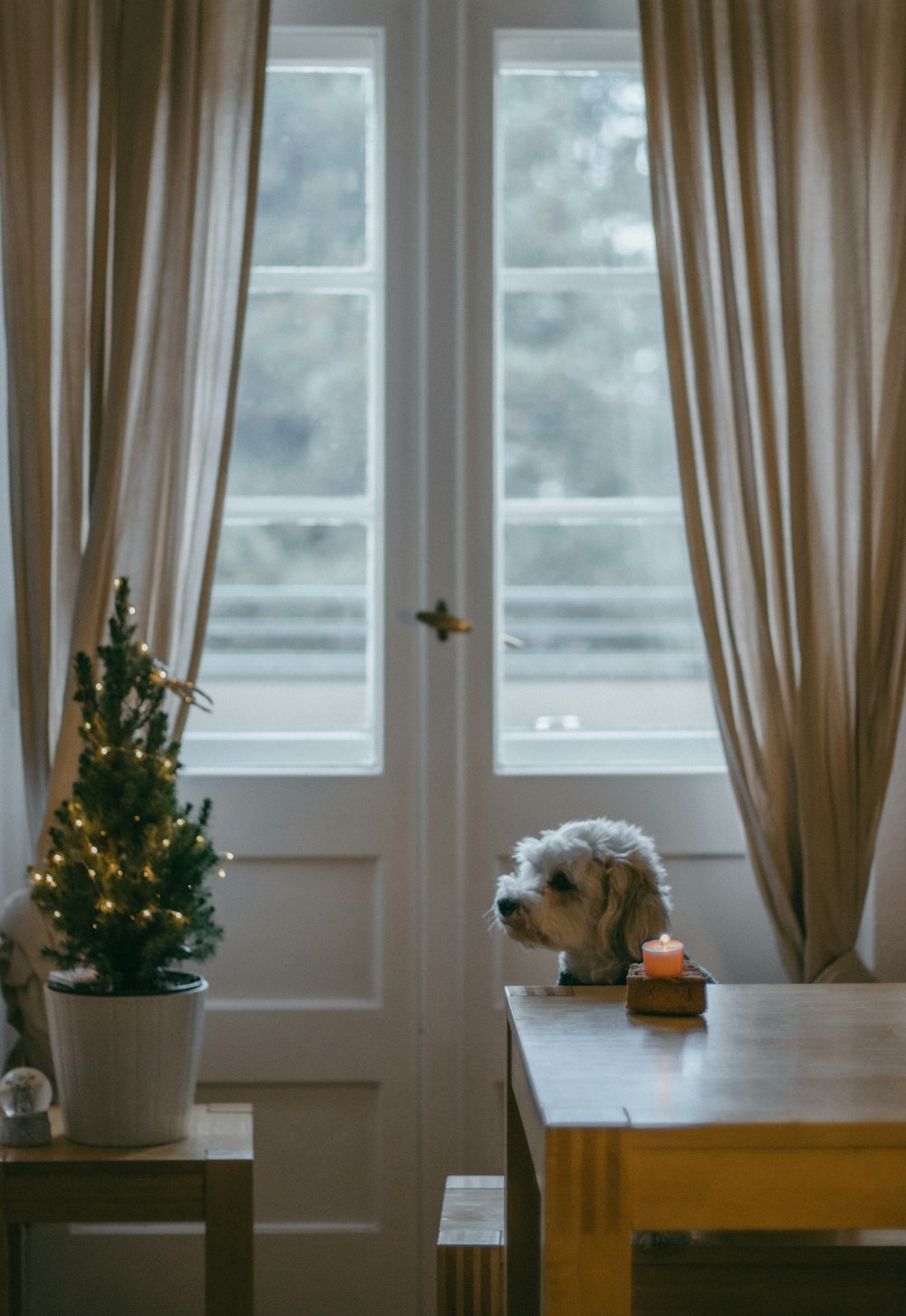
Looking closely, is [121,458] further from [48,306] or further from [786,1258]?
[786,1258]

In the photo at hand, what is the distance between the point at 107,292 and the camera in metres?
2.37

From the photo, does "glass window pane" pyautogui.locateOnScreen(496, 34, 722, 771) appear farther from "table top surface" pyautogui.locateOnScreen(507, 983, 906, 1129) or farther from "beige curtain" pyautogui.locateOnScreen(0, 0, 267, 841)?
"table top surface" pyautogui.locateOnScreen(507, 983, 906, 1129)

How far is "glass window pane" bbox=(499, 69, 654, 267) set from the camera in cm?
260

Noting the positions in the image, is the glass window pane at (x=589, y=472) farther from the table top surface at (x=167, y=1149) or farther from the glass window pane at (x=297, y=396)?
the table top surface at (x=167, y=1149)

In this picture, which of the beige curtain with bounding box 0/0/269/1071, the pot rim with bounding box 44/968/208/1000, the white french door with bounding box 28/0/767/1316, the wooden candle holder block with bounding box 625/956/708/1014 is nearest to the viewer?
the wooden candle holder block with bounding box 625/956/708/1014

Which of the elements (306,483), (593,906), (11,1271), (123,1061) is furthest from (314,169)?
(11,1271)

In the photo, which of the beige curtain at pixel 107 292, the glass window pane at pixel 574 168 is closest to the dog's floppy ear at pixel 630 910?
the beige curtain at pixel 107 292

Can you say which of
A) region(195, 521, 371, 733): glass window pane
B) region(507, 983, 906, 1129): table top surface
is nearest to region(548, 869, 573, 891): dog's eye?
region(507, 983, 906, 1129): table top surface

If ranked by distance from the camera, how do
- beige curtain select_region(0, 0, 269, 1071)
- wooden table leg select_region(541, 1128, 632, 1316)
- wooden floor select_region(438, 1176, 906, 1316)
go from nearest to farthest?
wooden table leg select_region(541, 1128, 632, 1316), wooden floor select_region(438, 1176, 906, 1316), beige curtain select_region(0, 0, 269, 1071)

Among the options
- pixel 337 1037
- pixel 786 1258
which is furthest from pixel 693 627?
pixel 786 1258

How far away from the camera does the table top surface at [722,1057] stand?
1.22 metres

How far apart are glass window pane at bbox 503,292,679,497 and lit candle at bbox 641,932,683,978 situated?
124 centimetres

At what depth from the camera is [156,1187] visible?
6.60 ft

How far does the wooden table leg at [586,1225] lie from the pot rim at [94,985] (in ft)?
3.31
